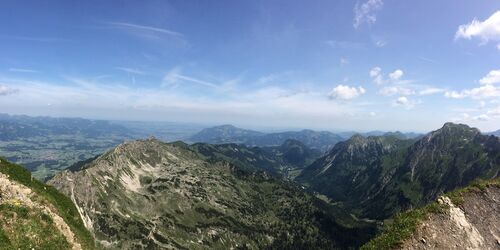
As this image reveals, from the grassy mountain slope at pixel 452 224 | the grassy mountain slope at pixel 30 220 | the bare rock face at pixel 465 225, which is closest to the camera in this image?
the grassy mountain slope at pixel 452 224

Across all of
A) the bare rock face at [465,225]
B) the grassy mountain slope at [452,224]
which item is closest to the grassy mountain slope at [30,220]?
the grassy mountain slope at [452,224]

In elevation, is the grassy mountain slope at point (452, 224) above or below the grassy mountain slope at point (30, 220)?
above

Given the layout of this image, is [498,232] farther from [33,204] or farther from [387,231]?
[33,204]

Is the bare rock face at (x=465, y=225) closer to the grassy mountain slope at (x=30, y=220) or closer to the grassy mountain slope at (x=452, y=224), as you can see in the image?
the grassy mountain slope at (x=452, y=224)

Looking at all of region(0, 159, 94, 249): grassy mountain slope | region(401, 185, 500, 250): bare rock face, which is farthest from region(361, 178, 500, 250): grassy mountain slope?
region(0, 159, 94, 249): grassy mountain slope

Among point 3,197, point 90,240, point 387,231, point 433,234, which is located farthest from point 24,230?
point 433,234

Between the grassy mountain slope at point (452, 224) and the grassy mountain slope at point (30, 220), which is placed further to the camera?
the grassy mountain slope at point (30, 220)

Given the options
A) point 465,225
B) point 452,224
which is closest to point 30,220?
point 452,224

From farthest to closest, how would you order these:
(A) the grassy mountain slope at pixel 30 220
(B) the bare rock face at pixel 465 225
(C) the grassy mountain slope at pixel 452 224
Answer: (A) the grassy mountain slope at pixel 30 220 → (B) the bare rock face at pixel 465 225 → (C) the grassy mountain slope at pixel 452 224
